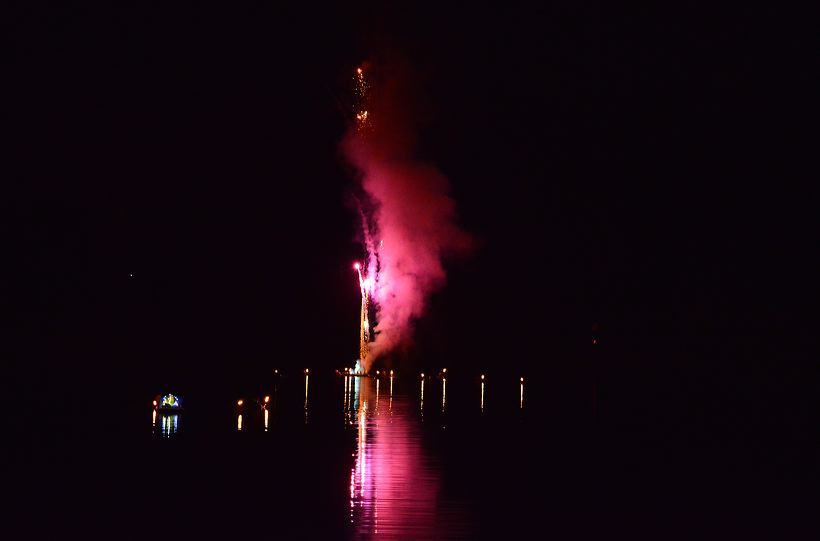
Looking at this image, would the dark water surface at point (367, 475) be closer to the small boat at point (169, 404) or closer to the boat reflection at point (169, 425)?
the boat reflection at point (169, 425)

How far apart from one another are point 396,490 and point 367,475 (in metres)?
0.85

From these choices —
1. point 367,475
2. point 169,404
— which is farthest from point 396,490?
point 169,404

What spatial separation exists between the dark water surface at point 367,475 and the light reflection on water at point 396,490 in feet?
0.07

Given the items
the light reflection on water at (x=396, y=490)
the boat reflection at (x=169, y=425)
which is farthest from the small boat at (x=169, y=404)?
the light reflection on water at (x=396, y=490)

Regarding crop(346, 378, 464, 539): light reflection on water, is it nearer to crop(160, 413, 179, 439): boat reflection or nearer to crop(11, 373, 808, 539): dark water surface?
crop(11, 373, 808, 539): dark water surface

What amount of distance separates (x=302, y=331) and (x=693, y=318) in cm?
2246

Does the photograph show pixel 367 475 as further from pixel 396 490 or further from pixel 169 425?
pixel 169 425

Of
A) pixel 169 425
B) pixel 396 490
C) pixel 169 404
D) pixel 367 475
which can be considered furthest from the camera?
pixel 169 404

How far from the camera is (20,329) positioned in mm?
12148

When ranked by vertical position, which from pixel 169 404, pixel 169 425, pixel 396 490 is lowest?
pixel 396 490

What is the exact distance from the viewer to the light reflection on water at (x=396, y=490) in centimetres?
640

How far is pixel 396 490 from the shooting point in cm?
775

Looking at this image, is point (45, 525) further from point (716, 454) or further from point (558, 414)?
point (558, 414)

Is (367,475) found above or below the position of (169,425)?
below
